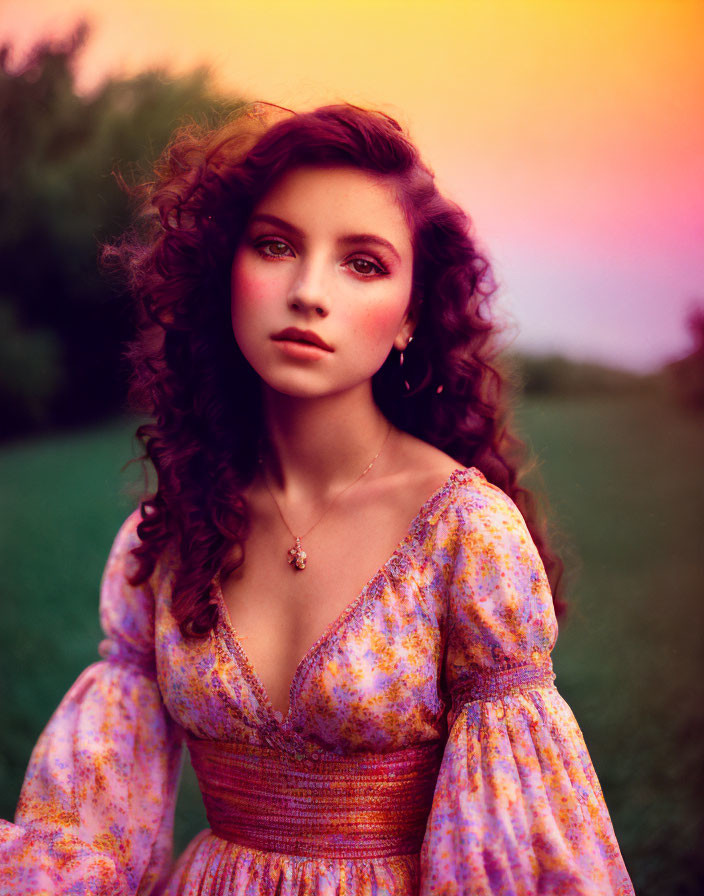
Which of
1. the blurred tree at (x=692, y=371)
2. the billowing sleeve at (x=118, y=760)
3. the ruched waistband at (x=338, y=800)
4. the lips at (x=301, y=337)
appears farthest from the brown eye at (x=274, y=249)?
the blurred tree at (x=692, y=371)

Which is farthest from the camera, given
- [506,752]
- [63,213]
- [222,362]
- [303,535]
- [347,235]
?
[63,213]

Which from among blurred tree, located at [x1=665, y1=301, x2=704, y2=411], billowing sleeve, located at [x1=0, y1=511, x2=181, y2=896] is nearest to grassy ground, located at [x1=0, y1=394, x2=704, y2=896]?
blurred tree, located at [x1=665, y1=301, x2=704, y2=411]

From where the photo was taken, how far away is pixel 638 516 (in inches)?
84.8

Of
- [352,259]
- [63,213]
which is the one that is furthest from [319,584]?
[63,213]

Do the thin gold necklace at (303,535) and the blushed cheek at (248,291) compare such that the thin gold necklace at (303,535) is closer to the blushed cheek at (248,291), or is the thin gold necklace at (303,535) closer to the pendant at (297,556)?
the pendant at (297,556)

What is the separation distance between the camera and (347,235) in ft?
4.03

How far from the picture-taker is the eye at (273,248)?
1.26 metres

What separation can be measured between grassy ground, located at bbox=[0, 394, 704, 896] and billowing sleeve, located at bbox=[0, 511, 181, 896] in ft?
2.83

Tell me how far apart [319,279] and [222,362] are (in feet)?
0.97

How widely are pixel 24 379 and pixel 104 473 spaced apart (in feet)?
1.03

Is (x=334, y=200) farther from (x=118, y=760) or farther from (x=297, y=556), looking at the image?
(x=118, y=760)

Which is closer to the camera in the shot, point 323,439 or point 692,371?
point 323,439

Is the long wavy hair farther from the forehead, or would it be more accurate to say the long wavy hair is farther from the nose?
the nose

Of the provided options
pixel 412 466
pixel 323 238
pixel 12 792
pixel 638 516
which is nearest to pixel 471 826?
pixel 412 466
